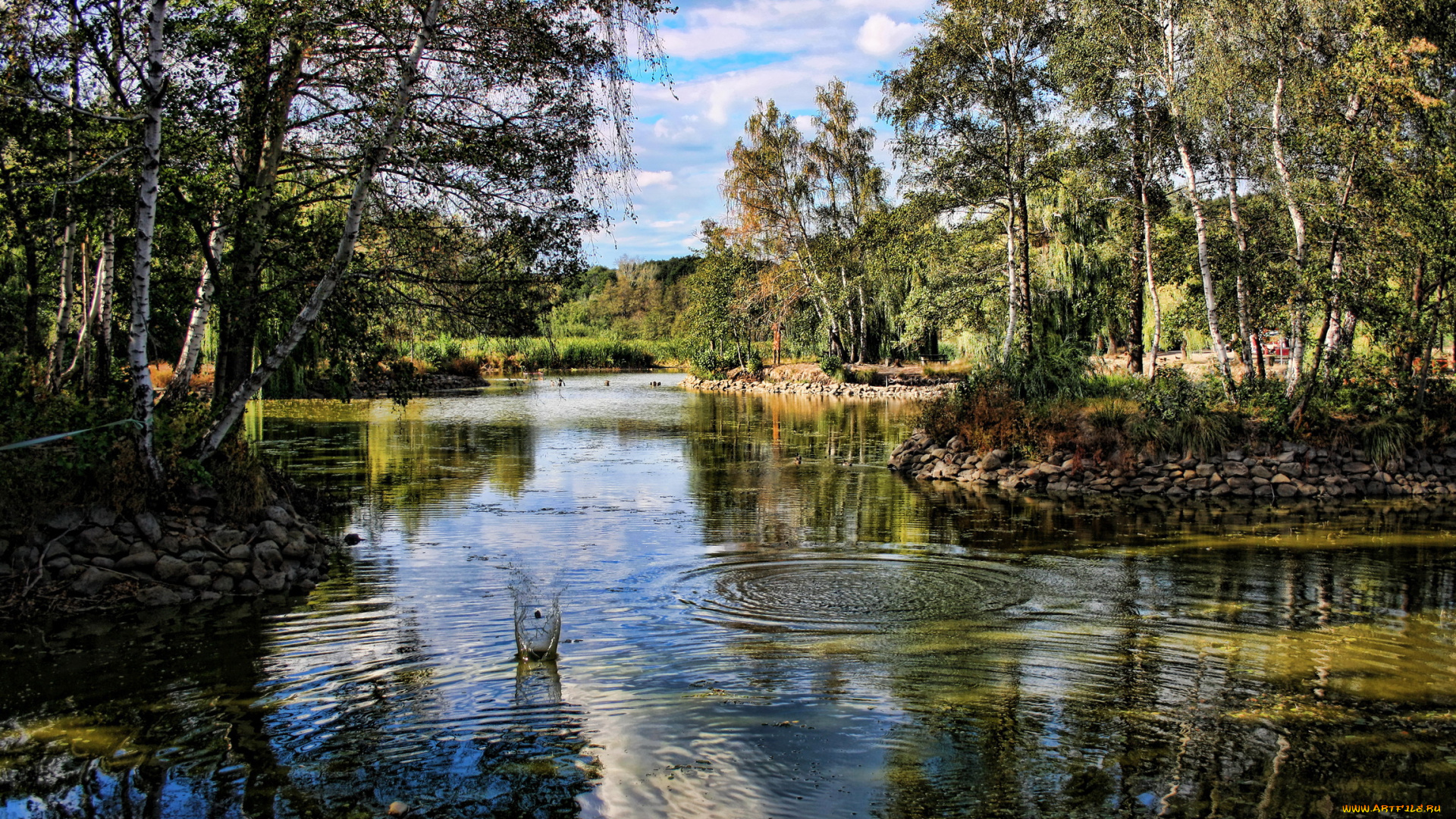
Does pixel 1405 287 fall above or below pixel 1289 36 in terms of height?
below

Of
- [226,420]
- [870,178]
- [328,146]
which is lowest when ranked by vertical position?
[226,420]

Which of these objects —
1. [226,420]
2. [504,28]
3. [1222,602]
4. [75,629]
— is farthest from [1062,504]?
[75,629]

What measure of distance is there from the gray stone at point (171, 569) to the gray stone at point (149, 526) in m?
0.26

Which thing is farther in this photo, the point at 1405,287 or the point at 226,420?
the point at 1405,287

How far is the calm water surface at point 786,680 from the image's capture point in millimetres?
5664

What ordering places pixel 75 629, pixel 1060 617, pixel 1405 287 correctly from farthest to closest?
pixel 1405 287, pixel 1060 617, pixel 75 629

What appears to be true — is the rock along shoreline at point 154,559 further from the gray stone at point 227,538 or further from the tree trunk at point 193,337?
the tree trunk at point 193,337

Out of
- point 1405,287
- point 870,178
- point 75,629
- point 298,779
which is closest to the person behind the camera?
point 298,779

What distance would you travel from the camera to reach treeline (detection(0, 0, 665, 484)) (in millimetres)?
10352

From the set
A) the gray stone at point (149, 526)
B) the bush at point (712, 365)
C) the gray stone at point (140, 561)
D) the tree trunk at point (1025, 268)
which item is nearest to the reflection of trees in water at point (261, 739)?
the gray stone at point (140, 561)

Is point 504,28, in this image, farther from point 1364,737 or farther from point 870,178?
point 870,178

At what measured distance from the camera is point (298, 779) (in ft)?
18.9

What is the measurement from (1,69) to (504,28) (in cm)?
607

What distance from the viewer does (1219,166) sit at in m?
21.6
